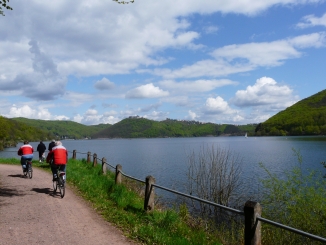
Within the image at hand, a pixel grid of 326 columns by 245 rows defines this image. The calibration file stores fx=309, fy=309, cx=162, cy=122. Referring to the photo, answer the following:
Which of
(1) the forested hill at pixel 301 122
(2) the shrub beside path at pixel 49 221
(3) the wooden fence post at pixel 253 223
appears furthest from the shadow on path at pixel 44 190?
(1) the forested hill at pixel 301 122

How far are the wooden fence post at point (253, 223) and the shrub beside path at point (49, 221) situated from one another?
2.61 m

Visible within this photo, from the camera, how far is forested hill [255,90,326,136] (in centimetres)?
15500

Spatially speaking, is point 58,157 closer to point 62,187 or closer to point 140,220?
point 62,187

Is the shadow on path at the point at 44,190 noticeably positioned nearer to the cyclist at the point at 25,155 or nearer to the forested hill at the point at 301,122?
the cyclist at the point at 25,155

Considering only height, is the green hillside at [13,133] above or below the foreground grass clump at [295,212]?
above

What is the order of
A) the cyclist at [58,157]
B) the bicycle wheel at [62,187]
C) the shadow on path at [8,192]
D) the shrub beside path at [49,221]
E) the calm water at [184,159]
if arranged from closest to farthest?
the shrub beside path at [49,221], the bicycle wheel at [62,187], the shadow on path at [8,192], the cyclist at [58,157], the calm water at [184,159]

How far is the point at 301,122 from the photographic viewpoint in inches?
6417

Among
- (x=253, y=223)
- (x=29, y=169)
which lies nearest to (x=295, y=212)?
(x=253, y=223)

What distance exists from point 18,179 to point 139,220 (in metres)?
9.65

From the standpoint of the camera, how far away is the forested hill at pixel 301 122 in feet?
509

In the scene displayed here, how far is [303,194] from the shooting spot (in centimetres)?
1159

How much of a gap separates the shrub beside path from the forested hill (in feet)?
523

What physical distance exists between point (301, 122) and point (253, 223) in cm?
17267

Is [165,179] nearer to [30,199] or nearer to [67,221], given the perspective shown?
[30,199]
